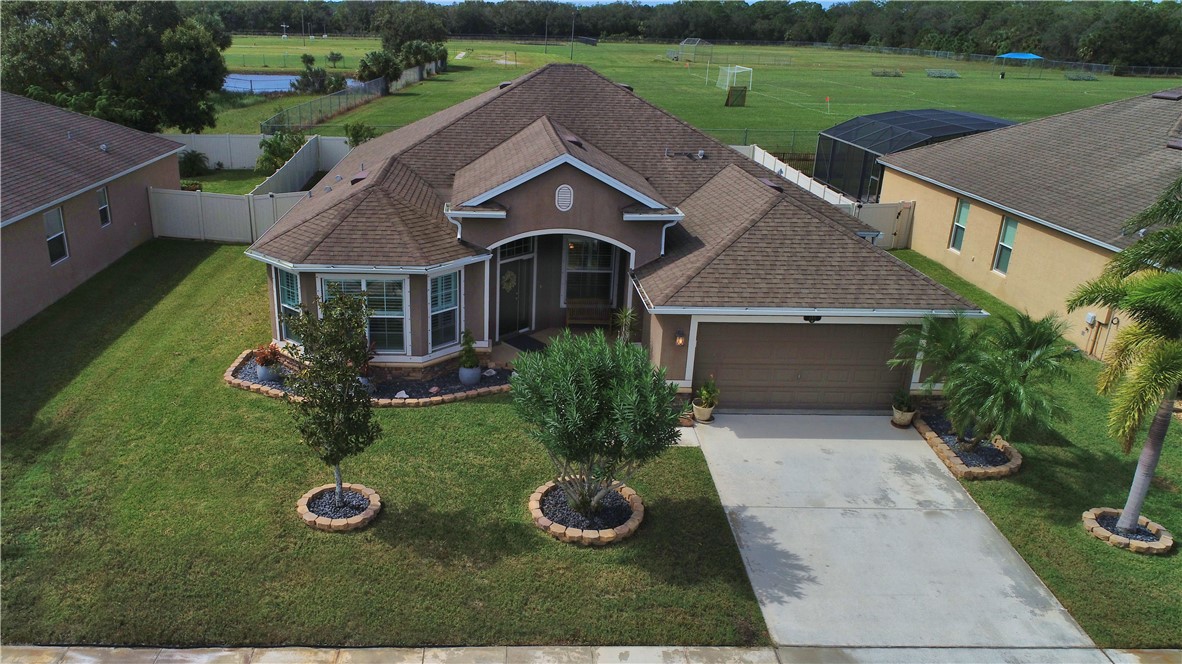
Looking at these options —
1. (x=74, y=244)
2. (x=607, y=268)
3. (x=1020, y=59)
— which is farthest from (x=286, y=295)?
(x=1020, y=59)

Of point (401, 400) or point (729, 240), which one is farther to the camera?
point (729, 240)

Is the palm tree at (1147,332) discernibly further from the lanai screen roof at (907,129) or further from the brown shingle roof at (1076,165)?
the lanai screen roof at (907,129)

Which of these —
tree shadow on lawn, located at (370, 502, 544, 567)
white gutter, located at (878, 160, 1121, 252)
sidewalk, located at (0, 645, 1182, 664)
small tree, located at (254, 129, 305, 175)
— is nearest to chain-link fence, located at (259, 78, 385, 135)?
small tree, located at (254, 129, 305, 175)

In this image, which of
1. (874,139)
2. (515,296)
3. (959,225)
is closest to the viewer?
(515,296)

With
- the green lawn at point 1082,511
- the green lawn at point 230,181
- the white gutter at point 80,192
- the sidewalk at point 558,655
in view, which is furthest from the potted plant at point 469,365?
the green lawn at point 230,181

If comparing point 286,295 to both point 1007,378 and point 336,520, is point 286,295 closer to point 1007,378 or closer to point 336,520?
point 336,520
